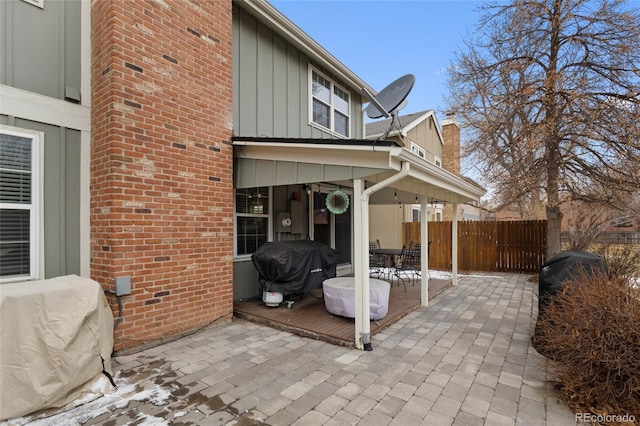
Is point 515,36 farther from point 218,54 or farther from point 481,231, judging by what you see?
point 218,54

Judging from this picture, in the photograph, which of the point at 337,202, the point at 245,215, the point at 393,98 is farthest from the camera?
the point at 337,202

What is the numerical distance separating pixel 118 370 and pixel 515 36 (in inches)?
455

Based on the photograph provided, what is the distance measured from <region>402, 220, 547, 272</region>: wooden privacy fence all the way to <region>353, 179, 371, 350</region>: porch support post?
846 centimetres

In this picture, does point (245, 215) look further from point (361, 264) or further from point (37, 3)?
point (37, 3)

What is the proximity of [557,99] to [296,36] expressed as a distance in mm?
7025

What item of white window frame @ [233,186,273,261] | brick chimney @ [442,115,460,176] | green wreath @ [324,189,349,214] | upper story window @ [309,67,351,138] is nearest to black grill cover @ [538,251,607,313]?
green wreath @ [324,189,349,214]

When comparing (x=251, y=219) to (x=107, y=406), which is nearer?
(x=107, y=406)

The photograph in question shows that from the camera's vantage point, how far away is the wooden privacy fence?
1024 centimetres

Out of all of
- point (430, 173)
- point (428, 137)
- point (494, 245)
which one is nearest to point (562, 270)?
point (430, 173)

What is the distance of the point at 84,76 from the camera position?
3963 millimetres

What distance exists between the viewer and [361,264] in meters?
4.05

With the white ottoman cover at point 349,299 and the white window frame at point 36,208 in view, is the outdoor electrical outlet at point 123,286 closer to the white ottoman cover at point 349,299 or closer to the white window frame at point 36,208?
the white window frame at point 36,208

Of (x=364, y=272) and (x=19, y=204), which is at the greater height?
(x=19, y=204)

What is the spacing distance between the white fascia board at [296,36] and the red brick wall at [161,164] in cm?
88
